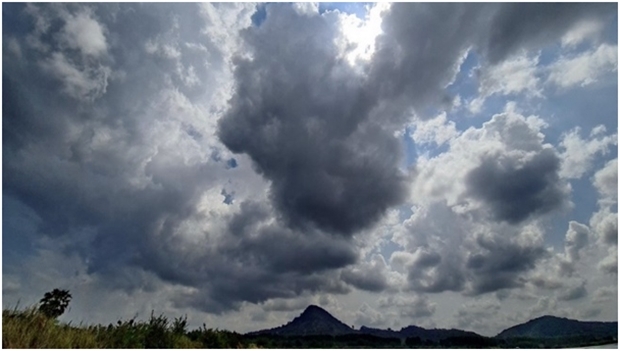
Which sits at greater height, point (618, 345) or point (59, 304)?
point (59, 304)

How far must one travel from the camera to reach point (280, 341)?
1641 cm

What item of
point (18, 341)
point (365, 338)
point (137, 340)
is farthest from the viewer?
point (365, 338)

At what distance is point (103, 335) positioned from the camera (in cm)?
1289

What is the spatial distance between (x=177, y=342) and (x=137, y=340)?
1470mm

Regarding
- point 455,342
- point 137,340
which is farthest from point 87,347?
point 455,342

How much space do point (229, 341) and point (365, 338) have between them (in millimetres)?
7163

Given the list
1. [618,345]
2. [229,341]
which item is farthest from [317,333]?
[618,345]

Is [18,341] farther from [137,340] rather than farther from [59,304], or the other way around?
[59,304]

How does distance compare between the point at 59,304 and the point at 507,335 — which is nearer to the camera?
the point at 59,304

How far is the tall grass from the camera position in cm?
1078

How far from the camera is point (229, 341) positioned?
16250 mm

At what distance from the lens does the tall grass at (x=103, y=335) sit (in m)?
10.8

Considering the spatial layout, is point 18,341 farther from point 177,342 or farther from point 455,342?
point 455,342

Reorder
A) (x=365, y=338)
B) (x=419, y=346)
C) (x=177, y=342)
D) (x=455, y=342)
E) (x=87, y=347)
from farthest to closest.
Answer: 1. (x=365, y=338)
2. (x=455, y=342)
3. (x=419, y=346)
4. (x=177, y=342)
5. (x=87, y=347)
